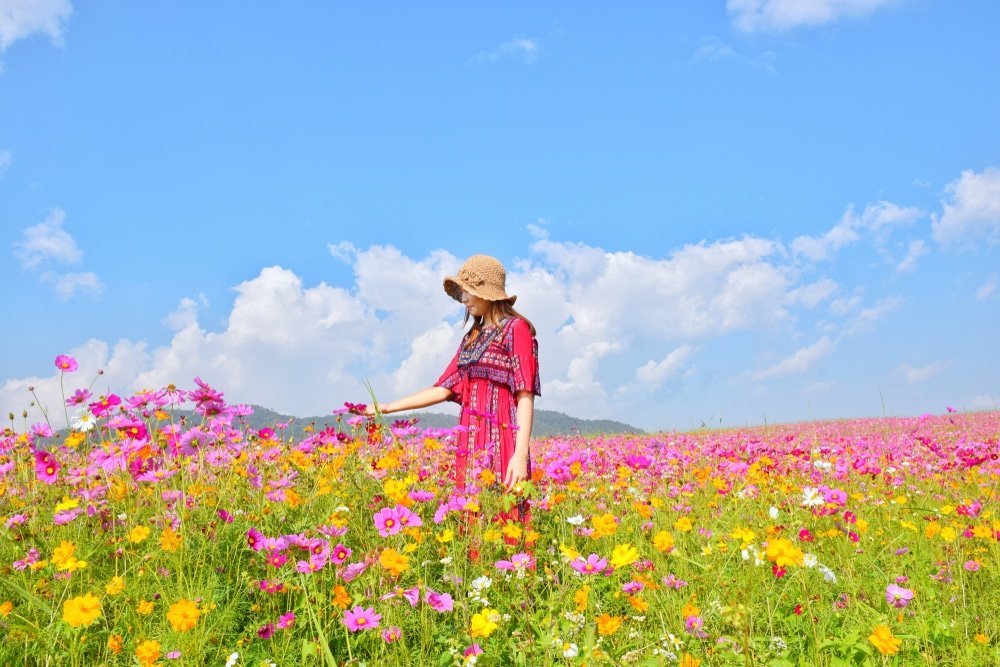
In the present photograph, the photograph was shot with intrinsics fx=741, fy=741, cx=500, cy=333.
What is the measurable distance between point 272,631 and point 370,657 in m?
0.39

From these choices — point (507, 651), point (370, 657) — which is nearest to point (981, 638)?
point (507, 651)

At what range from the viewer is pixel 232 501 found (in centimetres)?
366

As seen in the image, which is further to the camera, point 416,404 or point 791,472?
point 791,472

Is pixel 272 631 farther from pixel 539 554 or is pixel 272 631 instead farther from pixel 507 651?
pixel 539 554

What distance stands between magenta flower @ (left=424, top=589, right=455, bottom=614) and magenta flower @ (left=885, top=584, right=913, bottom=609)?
5.78 feet

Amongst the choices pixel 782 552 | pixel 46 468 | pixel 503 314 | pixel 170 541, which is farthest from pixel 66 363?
pixel 782 552

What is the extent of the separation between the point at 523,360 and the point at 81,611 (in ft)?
8.17

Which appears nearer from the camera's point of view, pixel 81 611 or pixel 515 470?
pixel 81 611

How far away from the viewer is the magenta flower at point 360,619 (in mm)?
2514

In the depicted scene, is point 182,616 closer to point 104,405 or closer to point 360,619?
point 360,619

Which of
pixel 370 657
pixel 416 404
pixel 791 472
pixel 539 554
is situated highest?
pixel 416 404

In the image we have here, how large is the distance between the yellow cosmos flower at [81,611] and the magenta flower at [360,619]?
81cm

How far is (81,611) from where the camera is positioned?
2.45 m

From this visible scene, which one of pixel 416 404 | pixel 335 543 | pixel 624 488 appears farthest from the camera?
pixel 624 488
